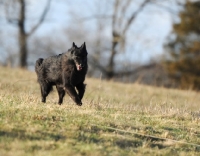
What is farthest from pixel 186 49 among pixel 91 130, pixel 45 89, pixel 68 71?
pixel 91 130

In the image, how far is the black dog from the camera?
10.6 meters

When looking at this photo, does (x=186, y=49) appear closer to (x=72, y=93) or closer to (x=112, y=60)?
(x=112, y=60)

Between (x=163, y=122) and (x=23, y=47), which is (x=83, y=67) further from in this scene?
(x=23, y=47)

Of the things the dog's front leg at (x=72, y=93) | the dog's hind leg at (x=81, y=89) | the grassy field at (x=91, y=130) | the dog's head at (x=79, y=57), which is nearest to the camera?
the grassy field at (x=91, y=130)

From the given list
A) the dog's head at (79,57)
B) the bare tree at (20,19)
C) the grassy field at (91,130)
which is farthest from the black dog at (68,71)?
the bare tree at (20,19)

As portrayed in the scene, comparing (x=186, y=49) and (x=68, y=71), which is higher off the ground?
(x=186, y=49)

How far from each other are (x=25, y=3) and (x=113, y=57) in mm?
9721

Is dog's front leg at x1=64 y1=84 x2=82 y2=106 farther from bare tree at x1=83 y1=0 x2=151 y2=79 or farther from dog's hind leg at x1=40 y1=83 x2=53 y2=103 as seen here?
bare tree at x1=83 y1=0 x2=151 y2=79

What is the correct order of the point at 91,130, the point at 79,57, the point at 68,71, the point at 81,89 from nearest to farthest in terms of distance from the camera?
the point at 91,130, the point at 79,57, the point at 68,71, the point at 81,89

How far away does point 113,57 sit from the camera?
44.4m

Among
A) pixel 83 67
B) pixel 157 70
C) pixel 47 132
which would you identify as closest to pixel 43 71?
pixel 83 67

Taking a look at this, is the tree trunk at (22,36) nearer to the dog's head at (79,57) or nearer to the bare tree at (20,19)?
the bare tree at (20,19)

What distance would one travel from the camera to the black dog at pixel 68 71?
10609mm

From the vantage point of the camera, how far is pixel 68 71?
10.8 metres
